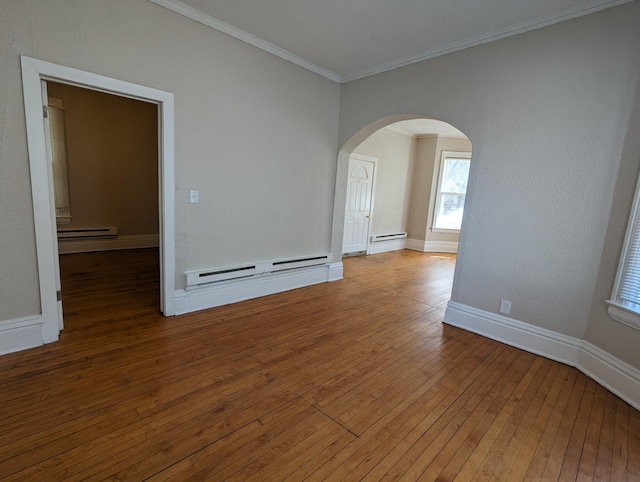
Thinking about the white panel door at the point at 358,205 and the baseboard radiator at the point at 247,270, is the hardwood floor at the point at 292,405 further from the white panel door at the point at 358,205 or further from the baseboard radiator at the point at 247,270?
the white panel door at the point at 358,205

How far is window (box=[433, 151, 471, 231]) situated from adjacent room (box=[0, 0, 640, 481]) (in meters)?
4.08

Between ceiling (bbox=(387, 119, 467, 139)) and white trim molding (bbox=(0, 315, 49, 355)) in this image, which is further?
ceiling (bbox=(387, 119, 467, 139))

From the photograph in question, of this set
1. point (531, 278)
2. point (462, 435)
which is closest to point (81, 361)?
point (462, 435)

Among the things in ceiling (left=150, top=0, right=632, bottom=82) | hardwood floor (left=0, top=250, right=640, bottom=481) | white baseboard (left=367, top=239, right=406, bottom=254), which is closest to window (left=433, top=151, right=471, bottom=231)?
white baseboard (left=367, top=239, right=406, bottom=254)

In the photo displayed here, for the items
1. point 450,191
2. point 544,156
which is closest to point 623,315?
point 544,156

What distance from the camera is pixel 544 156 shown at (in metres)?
2.69

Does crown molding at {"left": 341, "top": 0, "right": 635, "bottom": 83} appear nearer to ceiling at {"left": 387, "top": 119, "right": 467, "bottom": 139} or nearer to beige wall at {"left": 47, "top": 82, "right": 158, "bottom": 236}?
ceiling at {"left": 387, "top": 119, "right": 467, "bottom": 139}

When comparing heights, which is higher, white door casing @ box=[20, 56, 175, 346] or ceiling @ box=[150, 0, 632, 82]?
ceiling @ box=[150, 0, 632, 82]

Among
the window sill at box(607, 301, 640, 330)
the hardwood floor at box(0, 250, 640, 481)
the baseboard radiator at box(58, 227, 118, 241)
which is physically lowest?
the hardwood floor at box(0, 250, 640, 481)

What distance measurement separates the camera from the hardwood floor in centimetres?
158

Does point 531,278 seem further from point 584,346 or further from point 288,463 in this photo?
point 288,463

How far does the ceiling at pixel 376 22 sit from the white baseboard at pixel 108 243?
4426mm

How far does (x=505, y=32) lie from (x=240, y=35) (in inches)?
99.7

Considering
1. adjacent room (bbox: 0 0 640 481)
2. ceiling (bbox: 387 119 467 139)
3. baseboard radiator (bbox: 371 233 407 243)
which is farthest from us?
baseboard radiator (bbox: 371 233 407 243)
